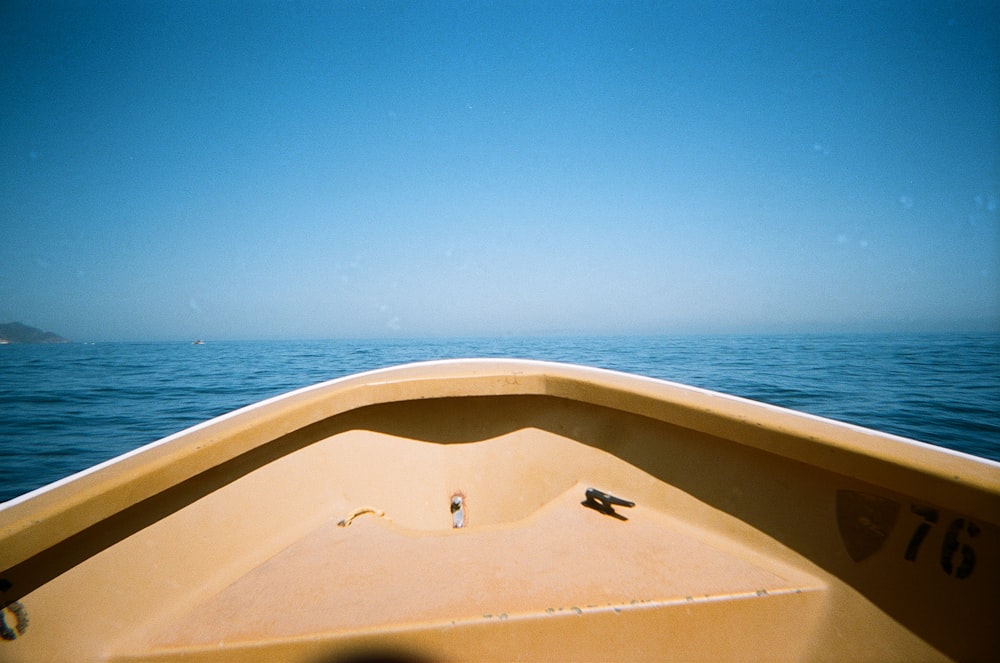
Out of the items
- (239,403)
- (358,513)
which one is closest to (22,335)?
(239,403)

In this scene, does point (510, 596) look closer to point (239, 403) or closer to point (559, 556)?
point (559, 556)

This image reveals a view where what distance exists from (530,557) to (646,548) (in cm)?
37

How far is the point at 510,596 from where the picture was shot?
93cm

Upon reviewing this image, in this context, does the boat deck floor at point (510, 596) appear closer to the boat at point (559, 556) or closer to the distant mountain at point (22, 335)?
the boat at point (559, 556)

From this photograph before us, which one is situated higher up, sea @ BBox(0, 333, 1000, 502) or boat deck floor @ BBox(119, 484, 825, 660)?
boat deck floor @ BBox(119, 484, 825, 660)

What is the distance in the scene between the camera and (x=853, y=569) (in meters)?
0.97

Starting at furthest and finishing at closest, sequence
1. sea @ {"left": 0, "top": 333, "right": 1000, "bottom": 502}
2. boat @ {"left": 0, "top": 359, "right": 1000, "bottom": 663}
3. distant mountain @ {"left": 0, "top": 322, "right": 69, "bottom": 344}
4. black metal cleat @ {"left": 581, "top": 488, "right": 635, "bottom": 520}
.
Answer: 1. distant mountain @ {"left": 0, "top": 322, "right": 69, "bottom": 344}
2. sea @ {"left": 0, "top": 333, "right": 1000, "bottom": 502}
3. black metal cleat @ {"left": 581, "top": 488, "right": 635, "bottom": 520}
4. boat @ {"left": 0, "top": 359, "right": 1000, "bottom": 663}

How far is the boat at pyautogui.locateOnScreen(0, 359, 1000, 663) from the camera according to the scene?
0.81 meters

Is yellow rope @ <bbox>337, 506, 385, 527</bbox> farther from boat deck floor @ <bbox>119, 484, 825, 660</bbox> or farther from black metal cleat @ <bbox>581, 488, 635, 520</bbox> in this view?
black metal cleat @ <bbox>581, 488, 635, 520</bbox>

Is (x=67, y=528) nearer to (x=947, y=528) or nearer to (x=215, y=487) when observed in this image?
(x=215, y=487)

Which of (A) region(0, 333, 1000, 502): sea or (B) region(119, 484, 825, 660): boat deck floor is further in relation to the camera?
(A) region(0, 333, 1000, 502): sea

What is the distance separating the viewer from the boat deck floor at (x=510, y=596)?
2.79ft

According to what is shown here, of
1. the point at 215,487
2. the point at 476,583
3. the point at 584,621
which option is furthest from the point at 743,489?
the point at 215,487

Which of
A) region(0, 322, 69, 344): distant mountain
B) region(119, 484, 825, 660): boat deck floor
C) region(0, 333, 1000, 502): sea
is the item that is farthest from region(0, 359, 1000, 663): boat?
region(0, 322, 69, 344): distant mountain
